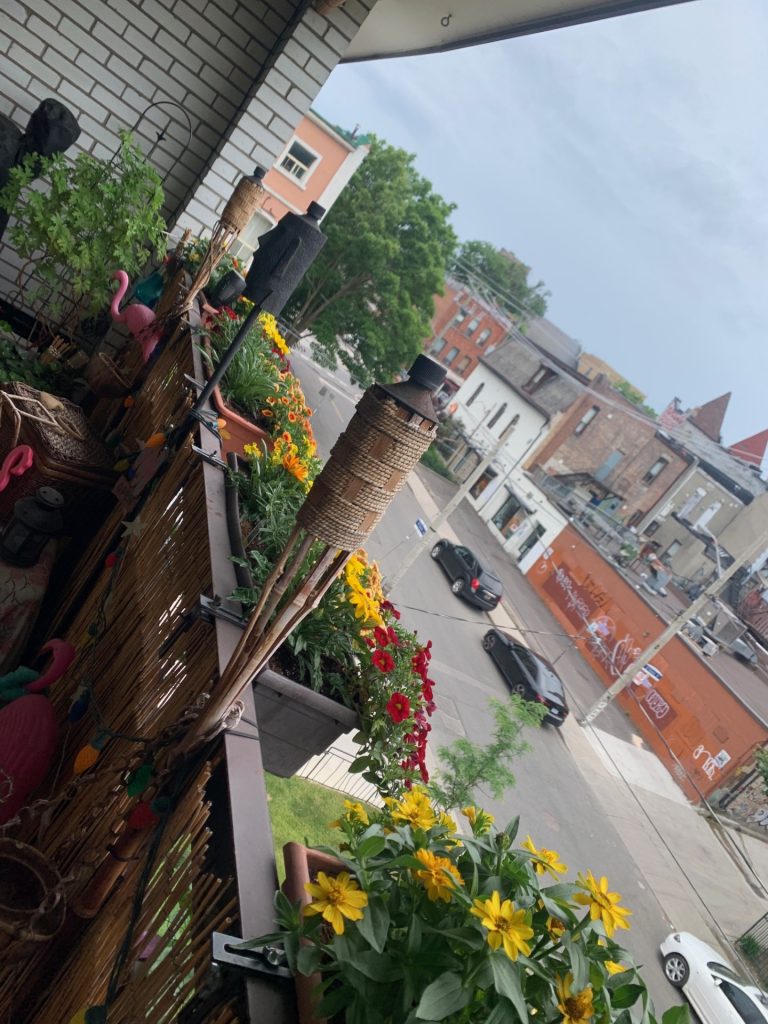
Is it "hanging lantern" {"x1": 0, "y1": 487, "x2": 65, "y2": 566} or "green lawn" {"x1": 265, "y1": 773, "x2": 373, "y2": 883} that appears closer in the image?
"hanging lantern" {"x1": 0, "y1": 487, "x2": 65, "y2": 566}

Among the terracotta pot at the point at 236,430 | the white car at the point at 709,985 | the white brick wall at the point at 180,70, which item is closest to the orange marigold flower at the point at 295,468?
the terracotta pot at the point at 236,430

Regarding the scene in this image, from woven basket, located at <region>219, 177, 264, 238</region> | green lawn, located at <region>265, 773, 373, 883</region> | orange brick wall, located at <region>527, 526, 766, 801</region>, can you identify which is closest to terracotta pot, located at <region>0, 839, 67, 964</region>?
green lawn, located at <region>265, 773, 373, 883</region>

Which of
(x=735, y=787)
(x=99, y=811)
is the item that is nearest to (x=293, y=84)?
(x=99, y=811)

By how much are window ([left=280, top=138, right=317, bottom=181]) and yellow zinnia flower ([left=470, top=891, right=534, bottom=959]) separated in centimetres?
2037

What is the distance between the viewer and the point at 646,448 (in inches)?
1131

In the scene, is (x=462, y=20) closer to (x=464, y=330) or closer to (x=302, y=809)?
(x=302, y=809)

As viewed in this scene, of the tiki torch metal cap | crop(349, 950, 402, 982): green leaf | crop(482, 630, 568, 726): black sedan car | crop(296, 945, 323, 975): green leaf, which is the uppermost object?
the tiki torch metal cap

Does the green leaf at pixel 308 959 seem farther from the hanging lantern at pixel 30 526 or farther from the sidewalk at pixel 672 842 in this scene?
the sidewalk at pixel 672 842

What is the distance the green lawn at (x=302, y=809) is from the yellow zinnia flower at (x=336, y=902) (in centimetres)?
358

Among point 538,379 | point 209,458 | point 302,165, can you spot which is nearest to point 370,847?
point 209,458

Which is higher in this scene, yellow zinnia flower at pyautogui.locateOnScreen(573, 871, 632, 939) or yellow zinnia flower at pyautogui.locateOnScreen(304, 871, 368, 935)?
yellow zinnia flower at pyautogui.locateOnScreen(573, 871, 632, 939)

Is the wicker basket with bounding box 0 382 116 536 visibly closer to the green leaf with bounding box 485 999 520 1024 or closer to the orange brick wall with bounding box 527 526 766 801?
the green leaf with bounding box 485 999 520 1024

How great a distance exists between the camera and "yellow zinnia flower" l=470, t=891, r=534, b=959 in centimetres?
98

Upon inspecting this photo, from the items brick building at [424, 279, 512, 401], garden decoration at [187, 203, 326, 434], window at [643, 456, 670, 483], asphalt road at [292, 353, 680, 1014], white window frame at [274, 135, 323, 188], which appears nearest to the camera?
garden decoration at [187, 203, 326, 434]
